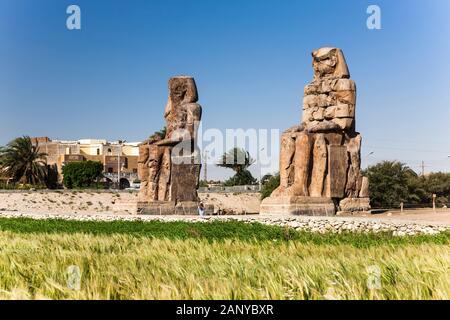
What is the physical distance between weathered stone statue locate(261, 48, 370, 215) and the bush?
139 ft

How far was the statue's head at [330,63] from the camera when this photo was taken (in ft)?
69.4

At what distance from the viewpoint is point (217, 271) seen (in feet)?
24.3

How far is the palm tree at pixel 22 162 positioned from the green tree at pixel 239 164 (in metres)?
17.9

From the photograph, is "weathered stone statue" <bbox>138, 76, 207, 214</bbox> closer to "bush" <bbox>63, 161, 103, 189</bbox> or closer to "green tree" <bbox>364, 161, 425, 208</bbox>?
"green tree" <bbox>364, 161, 425, 208</bbox>

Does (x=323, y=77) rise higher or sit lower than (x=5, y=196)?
higher

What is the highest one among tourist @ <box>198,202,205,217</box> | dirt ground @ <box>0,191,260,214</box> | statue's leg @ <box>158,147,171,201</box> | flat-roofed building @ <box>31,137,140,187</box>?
flat-roofed building @ <box>31,137,140,187</box>

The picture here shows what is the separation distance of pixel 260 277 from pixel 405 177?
24.7 metres

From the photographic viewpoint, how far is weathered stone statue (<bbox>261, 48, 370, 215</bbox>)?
1978 cm

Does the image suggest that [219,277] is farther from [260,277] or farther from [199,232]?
[199,232]

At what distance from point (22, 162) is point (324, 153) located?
38954mm

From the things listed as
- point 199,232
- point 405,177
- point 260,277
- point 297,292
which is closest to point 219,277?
point 260,277

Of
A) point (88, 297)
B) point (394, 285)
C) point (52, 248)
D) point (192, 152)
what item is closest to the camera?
point (88, 297)

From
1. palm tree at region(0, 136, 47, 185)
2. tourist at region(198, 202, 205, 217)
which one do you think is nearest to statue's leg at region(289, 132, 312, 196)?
tourist at region(198, 202, 205, 217)
